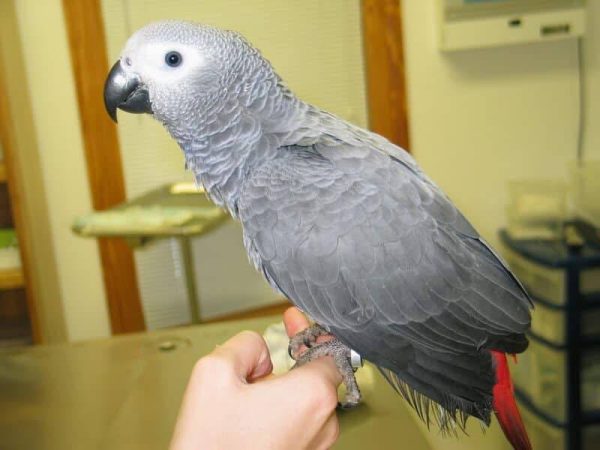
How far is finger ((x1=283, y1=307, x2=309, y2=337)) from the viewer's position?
0.98 m

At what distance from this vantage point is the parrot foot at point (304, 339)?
0.94m

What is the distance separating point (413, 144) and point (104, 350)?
50.3 inches

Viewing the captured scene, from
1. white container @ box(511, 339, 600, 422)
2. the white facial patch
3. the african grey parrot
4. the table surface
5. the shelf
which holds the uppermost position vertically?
the white facial patch

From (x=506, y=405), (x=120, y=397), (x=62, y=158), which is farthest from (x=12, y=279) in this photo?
(x=506, y=405)

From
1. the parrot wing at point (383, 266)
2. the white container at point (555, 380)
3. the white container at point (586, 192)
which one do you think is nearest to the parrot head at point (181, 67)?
the parrot wing at point (383, 266)

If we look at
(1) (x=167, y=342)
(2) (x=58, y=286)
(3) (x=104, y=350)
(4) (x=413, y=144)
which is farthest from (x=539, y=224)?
(2) (x=58, y=286)

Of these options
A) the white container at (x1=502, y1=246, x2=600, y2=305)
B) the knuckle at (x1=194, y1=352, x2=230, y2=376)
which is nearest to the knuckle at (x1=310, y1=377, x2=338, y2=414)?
the knuckle at (x1=194, y1=352, x2=230, y2=376)

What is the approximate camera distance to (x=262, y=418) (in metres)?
0.71

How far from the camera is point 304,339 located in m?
0.94

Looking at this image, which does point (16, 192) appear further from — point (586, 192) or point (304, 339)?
point (586, 192)

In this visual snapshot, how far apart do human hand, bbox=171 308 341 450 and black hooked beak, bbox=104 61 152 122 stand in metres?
0.35

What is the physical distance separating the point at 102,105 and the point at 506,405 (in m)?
1.50

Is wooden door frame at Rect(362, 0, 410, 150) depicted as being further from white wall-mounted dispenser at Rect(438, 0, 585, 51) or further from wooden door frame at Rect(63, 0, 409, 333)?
white wall-mounted dispenser at Rect(438, 0, 585, 51)

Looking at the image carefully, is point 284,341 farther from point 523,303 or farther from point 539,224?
point 539,224
